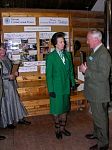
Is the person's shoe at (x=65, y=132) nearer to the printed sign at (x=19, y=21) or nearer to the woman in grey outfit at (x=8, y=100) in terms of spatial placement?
the woman in grey outfit at (x=8, y=100)

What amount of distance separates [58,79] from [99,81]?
0.78 metres

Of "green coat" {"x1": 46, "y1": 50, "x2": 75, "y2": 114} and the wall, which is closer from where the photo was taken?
"green coat" {"x1": 46, "y1": 50, "x2": 75, "y2": 114}

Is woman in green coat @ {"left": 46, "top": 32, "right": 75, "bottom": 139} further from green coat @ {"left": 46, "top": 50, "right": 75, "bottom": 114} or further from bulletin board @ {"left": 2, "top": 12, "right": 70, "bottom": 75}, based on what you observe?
bulletin board @ {"left": 2, "top": 12, "right": 70, "bottom": 75}

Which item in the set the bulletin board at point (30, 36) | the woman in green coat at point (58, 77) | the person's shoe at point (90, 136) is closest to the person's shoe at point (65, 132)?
the woman in green coat at point (58, 77)

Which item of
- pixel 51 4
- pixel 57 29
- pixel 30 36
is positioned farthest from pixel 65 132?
pixel 51 4

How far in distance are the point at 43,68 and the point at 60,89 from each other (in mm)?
1450

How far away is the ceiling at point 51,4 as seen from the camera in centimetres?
484

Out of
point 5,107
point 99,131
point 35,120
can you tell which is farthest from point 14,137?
point 99,131

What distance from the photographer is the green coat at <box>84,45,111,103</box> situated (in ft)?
10.00

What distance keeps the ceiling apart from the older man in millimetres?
2069

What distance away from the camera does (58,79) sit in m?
3.75

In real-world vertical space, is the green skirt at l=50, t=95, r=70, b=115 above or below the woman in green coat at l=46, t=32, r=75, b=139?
below

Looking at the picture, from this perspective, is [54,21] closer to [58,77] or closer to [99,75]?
[58,77]

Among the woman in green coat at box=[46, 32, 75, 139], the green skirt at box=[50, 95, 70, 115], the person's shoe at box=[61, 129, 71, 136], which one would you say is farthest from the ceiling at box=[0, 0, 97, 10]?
the person's shoe at box=[61, 129, 71, 136]
